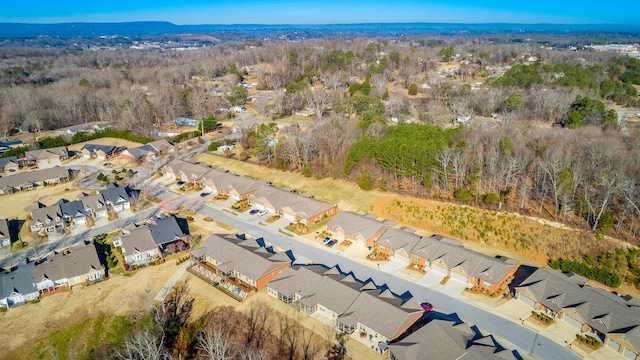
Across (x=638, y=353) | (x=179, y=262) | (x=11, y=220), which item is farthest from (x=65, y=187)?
(x=638, y=353)

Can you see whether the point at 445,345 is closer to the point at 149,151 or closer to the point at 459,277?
the point at 459,277

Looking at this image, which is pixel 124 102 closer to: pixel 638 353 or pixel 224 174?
pixel 224 174

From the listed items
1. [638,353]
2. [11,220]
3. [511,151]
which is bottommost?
[11,220]

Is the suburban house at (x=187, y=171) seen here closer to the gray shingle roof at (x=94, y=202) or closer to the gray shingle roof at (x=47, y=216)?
the gray shingle roof at (x=94, y=202)

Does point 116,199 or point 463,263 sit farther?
point 116,199

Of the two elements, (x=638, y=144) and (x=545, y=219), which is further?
(x=638, y=144)

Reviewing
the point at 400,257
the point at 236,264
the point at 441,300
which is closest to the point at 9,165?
the point at 236,264
